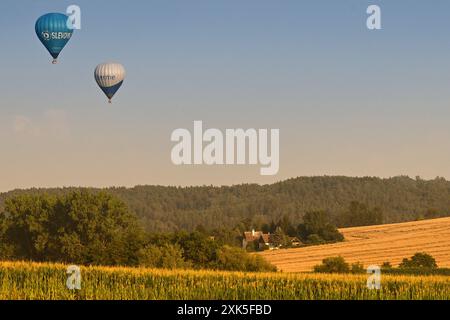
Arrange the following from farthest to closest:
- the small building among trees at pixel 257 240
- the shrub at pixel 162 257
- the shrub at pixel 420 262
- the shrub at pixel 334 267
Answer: the small building among trees at pixel 257 240, the shrub at pixel 420 262, the shrub at pixel 334 267, the shrub at pixel 162 257

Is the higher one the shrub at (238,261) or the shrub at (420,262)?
the shrub at (238,261)

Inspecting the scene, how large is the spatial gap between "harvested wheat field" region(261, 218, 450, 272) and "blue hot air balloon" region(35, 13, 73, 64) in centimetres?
3445

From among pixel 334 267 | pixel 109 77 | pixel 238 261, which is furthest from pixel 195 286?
pixel 334 267

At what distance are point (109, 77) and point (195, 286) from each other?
109 feet

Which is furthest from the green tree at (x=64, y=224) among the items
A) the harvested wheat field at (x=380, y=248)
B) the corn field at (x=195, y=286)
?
the corn field at (x=195, y=286)

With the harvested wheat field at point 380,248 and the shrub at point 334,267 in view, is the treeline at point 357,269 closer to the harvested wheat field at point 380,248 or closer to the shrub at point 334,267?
the shrub at point 334,267

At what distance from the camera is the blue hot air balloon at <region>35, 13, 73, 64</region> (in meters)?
68.1

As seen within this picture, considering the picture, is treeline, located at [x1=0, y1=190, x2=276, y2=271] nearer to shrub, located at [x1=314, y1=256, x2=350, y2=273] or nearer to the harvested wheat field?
shrub, located at [x1=314, y1=256, x2=350, y2=273]

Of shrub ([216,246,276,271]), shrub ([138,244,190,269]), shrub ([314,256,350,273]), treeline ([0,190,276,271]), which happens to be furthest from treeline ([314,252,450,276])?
treeline ([0,190,276,271])

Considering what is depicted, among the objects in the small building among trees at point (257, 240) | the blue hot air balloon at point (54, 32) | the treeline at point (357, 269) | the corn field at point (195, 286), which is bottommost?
the small building among trees at point (257, 240)

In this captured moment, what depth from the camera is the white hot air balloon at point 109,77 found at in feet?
230

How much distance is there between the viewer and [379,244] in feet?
395

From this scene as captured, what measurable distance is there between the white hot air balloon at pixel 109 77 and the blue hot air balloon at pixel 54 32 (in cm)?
367

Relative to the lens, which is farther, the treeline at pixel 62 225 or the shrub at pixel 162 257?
the treeline at pixel 62 225
